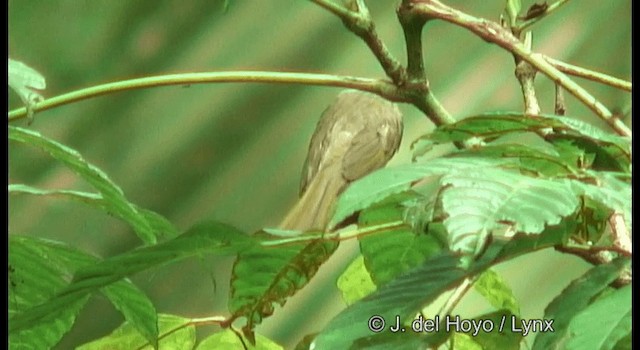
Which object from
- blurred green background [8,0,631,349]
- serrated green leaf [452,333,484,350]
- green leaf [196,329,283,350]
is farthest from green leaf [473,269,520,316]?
blurred green background [8,0,631,349]

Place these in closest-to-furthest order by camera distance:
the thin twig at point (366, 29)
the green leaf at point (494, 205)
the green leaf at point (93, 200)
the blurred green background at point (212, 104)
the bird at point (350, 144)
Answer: the green leaf at point (494, 205), the green leaf at point (93, 200), the thin twig at point (366, 29), the bird at point (350, 144), the blurred green background at point (212, 104)

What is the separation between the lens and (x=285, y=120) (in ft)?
2.99

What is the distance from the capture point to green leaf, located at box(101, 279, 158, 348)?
1.40 ft

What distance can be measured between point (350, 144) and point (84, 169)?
0.33 m

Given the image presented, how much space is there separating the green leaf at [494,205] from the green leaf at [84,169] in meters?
0.14

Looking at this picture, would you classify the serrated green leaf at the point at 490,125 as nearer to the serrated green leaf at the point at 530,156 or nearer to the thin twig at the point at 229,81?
the serrated green leaf at the point at 530,156

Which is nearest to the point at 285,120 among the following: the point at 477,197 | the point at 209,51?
the point at 209,51

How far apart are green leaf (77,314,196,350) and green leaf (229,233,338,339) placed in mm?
41

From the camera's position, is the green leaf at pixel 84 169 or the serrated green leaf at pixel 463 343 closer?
the green leaf at pixel 84 169

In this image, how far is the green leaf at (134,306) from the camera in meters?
0.43

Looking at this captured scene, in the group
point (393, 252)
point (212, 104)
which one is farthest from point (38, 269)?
point (212, 104)

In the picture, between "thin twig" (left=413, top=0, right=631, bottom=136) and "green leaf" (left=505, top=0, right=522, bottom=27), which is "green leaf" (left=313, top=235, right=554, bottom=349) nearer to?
"thin twig" (left=413, top=0, right=631, bottom=136)

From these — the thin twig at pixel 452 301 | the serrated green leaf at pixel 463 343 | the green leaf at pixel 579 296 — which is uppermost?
the thin twig at pixel 452 301

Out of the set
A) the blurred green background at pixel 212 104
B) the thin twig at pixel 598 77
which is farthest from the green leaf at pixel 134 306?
the blurred green background at pixel 212 104
